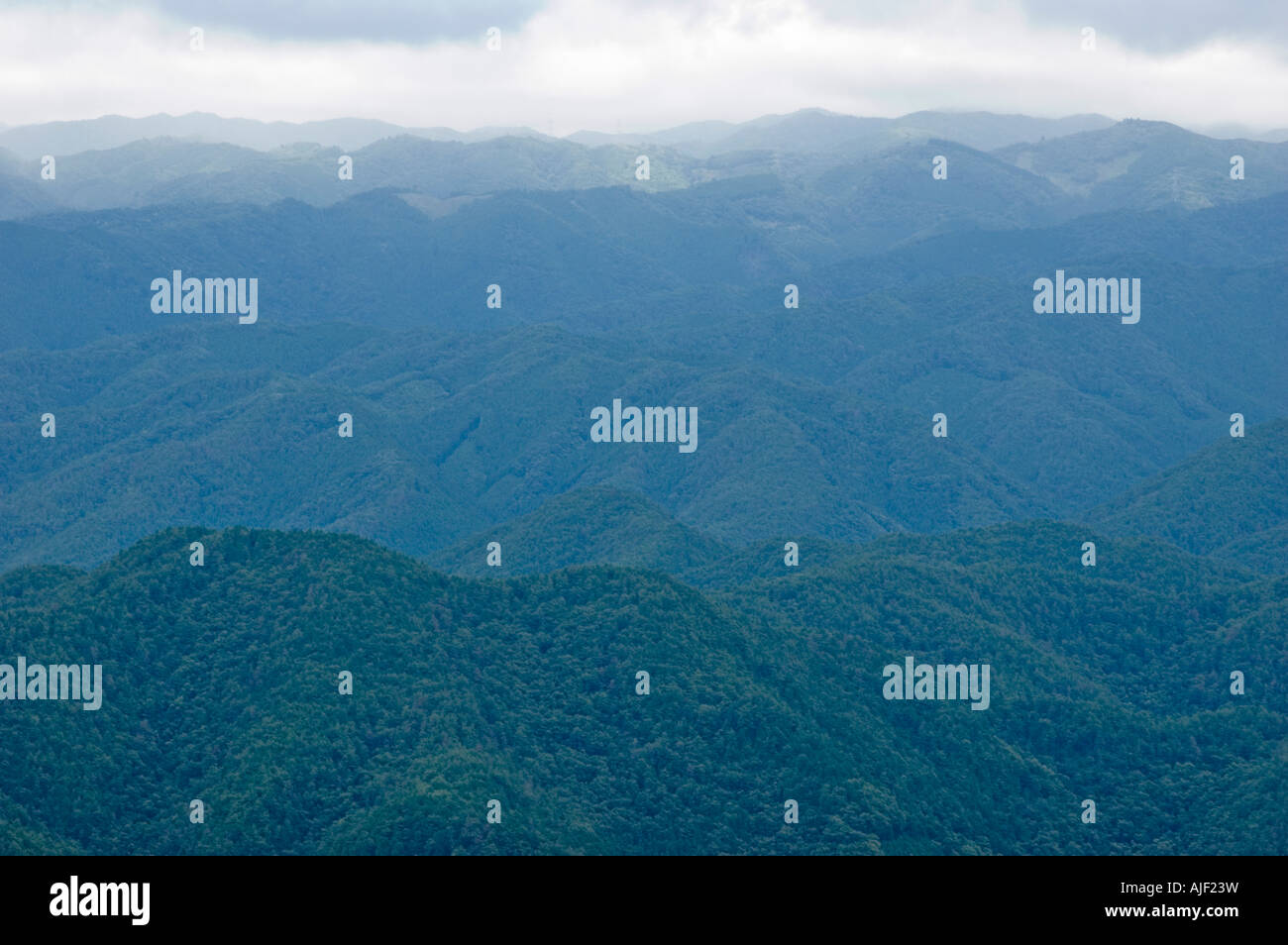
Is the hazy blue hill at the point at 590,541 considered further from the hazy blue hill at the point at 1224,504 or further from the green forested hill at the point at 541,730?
the hazy blue hill at the point at 1224,504

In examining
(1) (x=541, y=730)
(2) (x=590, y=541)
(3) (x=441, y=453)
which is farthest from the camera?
(3) (x=441, y=453)

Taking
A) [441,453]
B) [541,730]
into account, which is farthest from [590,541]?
[541,730]

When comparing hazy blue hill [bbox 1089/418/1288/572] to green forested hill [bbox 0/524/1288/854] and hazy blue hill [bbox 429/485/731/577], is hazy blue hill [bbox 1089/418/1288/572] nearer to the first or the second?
hazy blue hill [bbox 429/485/731/577]

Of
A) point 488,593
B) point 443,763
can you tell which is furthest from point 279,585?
point 443,763

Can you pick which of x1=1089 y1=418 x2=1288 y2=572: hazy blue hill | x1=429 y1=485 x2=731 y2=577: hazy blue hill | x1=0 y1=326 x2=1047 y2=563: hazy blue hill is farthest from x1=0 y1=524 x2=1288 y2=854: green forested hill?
x1=0 y1=326 x2=1047 y2=563: hazy blue hill

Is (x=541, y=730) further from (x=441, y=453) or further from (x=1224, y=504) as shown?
(x=441, y=453)
